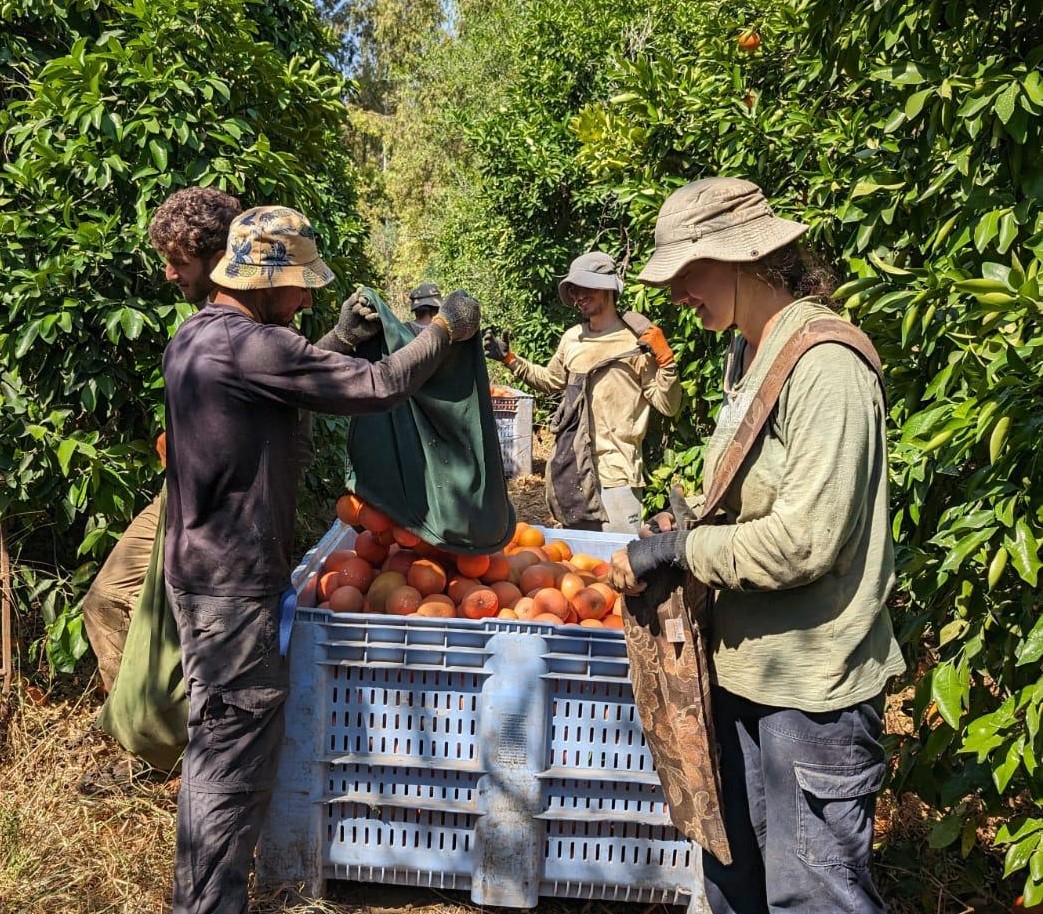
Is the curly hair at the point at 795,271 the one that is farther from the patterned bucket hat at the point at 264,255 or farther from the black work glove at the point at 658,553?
the patterned bucket hat at the point at 264,255

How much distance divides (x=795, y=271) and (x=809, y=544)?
0.58 m

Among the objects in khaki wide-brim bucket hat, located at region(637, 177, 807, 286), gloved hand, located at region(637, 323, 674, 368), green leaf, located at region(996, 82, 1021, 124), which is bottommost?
gloved hand, located at region(637, 323, 674, 368)

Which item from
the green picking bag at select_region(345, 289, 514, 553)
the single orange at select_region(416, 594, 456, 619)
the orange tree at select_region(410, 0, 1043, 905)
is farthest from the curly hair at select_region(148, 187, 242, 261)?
the orange tree at select_region(410, 0, 1043, 905)

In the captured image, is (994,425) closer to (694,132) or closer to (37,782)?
(37,782)

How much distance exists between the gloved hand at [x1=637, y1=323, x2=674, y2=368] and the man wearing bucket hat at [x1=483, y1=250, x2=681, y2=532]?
0.45 feet

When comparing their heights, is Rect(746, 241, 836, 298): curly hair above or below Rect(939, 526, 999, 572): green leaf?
above

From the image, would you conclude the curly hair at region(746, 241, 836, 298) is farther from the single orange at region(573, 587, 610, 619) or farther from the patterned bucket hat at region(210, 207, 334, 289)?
the single orange at region(573, 587, 610, 619)

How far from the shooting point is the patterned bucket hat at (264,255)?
245 cm

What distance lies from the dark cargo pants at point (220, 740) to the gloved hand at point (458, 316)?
0.84m

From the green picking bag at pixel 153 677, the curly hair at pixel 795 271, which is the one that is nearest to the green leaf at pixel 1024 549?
the curly hair at pixel 795 271

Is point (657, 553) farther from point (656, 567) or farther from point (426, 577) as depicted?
point (426, 577)

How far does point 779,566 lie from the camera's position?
1853mm

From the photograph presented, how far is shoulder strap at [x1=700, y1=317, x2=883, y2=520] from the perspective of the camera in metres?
1.87

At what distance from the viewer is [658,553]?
2123 millimetres
